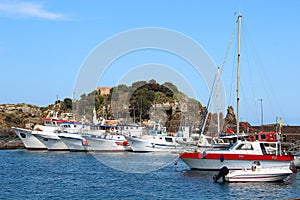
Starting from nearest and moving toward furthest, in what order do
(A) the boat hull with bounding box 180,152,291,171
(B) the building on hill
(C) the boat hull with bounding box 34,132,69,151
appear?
(A) the boat hull with bounding box 180,152,291,171 → (C) the boat hull with bounding box 34,132,69,151 → (B) the building on hill

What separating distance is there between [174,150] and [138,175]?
31.5 m

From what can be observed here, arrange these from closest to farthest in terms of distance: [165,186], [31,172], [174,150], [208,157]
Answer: [165,186], [208,157], [31,172], [174,150]

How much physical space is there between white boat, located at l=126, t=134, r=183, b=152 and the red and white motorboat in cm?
3187

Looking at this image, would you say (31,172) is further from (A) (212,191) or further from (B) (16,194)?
(A) (212,191)

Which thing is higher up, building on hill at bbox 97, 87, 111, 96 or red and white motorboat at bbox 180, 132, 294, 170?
building on hill at bbox 97, 87, 111, 96

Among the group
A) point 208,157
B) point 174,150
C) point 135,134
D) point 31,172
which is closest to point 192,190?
point 208,157

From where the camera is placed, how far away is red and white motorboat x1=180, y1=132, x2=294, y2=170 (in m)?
42.8

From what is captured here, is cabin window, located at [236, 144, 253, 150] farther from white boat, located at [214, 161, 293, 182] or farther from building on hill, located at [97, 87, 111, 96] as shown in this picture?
building on hill, located at [97, 87, 111, 96]

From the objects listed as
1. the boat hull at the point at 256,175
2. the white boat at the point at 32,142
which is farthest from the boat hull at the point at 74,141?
the boat hull at the point at 256,175

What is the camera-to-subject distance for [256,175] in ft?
129

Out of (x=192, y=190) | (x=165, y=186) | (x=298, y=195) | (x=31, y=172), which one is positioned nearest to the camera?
(x=298, y=195)

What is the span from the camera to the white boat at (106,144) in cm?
8200

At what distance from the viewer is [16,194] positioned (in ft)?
113

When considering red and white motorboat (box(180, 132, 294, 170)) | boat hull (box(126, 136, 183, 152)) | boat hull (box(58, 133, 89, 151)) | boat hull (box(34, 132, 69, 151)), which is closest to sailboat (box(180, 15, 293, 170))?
red and white motorboat (box(180, 132, 294, 170))
